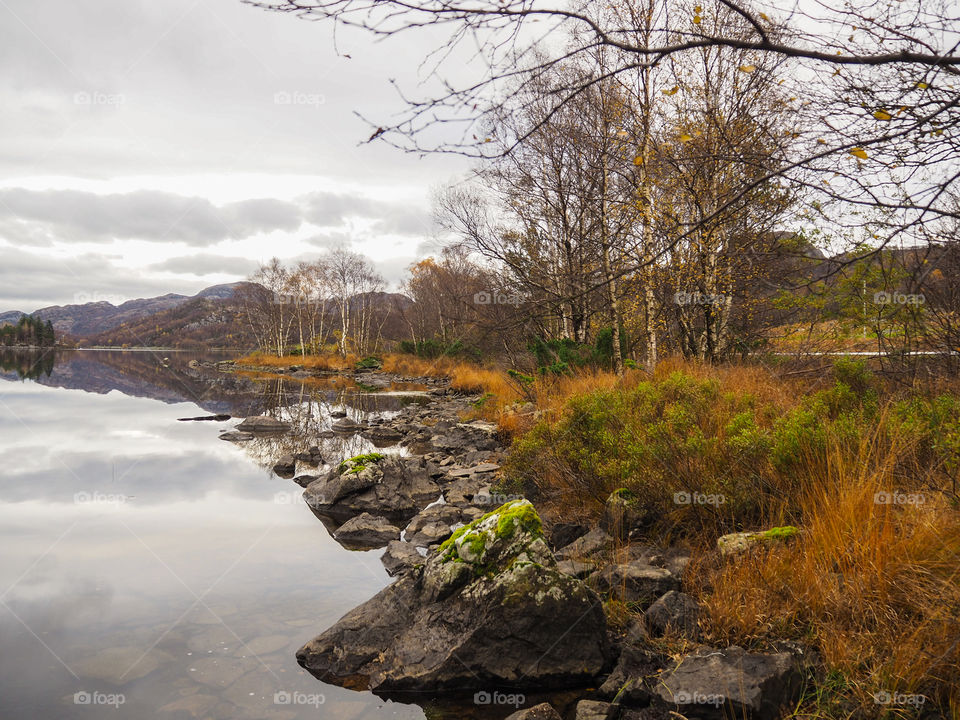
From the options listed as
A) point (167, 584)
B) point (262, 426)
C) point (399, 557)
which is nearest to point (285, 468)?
point (262, 426)

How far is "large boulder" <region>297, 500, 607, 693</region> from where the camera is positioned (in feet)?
13.4

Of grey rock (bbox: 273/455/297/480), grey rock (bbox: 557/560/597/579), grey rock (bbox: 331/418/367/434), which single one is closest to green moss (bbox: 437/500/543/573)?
grey rock (bbox: 557/560/597/579)

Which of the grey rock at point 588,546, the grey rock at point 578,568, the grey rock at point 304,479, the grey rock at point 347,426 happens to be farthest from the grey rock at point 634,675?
the grey rock at point 347,426

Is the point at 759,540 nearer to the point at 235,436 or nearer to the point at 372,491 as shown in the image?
the point at 372,491

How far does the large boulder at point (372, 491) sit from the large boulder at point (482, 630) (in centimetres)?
345

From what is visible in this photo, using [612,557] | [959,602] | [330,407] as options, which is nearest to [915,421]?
[959,602]

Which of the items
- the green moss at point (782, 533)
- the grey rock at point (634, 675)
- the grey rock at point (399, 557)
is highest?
the green moss at point (782, 533)

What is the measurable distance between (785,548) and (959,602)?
1151 millimetres

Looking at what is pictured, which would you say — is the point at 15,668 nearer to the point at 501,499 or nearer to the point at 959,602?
the point at 501,499

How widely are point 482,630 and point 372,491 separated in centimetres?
A: 472

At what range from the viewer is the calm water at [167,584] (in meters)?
4.11

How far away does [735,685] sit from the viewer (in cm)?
318

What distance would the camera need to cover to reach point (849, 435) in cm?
479

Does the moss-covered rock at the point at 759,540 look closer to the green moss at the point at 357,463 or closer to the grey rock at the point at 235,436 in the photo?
the green moss at the point at 357,463
